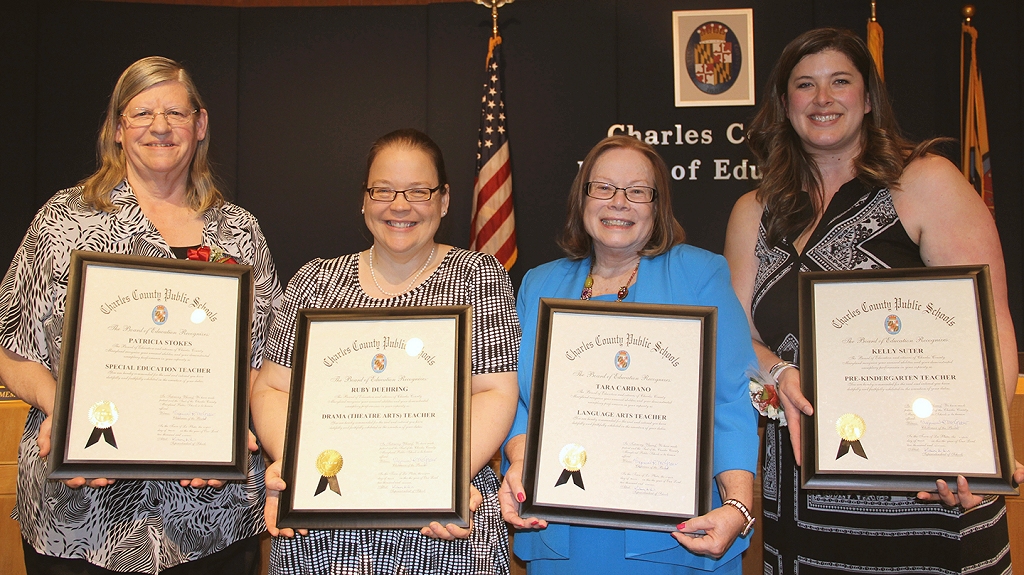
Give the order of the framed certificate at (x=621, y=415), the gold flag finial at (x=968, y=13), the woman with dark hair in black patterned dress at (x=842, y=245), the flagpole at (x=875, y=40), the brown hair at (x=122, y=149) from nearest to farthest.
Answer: the framed certificate at (x=621, y=415) < the woman with dark hair in black patterned dress at (x=842, y=245) < the brown hair at (x=122, y=149) < the flagpole at (x=875, y=40) < the gold flag finial at (x=968, y=13)

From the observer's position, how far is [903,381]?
1870 millimetres

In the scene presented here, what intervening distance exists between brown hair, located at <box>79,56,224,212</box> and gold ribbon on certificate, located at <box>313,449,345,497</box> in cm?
96

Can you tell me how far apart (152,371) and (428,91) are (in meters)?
3.85

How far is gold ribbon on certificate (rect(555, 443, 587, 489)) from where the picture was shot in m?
1.83

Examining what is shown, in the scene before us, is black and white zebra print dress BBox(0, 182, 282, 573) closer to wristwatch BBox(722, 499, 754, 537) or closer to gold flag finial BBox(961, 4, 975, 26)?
wristwatch BBox(722, 499, 754, 537)

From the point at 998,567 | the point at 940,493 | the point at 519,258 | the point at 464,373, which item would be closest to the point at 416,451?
the point at 464,373

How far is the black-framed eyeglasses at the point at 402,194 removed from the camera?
2.13 m

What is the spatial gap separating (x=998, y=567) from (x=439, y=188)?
1.85m

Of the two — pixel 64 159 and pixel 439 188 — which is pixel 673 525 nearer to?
pixel 439 188

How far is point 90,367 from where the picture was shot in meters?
1.92

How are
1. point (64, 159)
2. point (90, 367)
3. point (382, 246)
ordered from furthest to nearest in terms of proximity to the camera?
point (64, 159)
point (382, 246)
point (90, 367)

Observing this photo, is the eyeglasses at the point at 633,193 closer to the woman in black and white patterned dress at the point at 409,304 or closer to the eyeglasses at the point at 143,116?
the woman in black and white patterned dress at the point at 409,304

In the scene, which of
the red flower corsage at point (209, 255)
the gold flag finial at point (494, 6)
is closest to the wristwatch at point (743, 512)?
the red flower corsage at point (209, 255)

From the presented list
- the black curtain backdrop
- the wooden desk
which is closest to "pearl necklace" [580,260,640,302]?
the wooden desk
